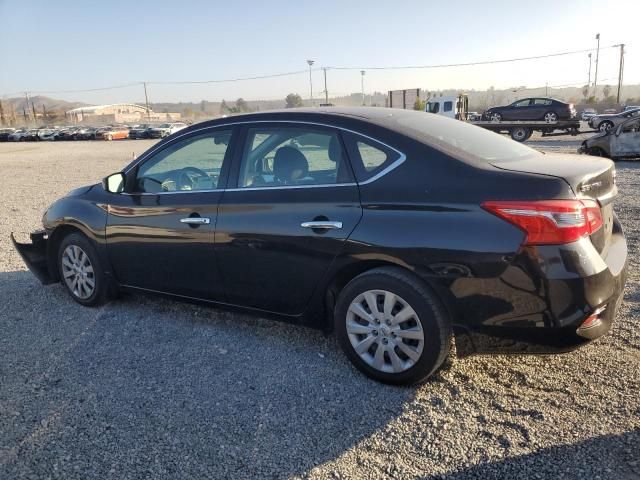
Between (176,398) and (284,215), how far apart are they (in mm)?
1353

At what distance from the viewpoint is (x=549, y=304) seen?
110 inches

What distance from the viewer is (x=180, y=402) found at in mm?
3213

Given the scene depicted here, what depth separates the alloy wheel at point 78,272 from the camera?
15.5 ft

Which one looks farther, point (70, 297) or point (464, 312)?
point (70, 297)

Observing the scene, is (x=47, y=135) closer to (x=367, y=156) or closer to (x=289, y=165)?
(x=289, y=165)

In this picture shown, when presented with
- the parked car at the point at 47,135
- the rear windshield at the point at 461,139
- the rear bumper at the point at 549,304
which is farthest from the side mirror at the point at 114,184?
the parked car at the point at 47,135

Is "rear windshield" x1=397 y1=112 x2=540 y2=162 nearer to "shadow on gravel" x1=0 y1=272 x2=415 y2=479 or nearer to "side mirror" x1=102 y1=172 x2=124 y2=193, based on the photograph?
"shadow on gravel" x1=0 y1=272 x2=415 y2=479

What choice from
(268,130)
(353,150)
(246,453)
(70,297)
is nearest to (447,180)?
(353,150)

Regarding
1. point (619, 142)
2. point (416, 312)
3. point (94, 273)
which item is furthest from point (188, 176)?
point (619, 142)

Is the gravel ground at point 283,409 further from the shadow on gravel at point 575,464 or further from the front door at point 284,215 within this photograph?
the front door at point 284,215

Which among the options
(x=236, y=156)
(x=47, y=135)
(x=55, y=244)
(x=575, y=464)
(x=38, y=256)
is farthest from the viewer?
(x=47, y=135)

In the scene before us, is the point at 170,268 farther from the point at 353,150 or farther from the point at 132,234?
the point at 353,150

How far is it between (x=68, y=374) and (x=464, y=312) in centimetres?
270

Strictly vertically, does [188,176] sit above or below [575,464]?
above
